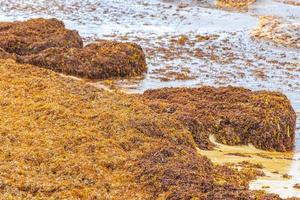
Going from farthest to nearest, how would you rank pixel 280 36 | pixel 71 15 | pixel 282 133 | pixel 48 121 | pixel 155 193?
pixel 71 15 → pixel 280 36 → pixel 282 133 → pixel 48 121 → pixel 155 193

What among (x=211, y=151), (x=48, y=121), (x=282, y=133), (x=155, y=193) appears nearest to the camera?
(x=155, y=193)

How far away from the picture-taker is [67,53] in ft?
45.9

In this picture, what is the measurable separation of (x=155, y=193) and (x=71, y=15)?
16985mm

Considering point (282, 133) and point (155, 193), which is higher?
point (155, 193)

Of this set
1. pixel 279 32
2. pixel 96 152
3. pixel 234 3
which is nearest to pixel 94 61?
pixel 96 152

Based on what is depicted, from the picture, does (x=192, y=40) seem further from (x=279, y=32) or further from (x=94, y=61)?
(x=94, y=61)

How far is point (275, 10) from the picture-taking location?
22812mm

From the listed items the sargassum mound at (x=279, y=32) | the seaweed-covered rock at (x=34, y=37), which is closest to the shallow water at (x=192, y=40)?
the sargassum mound at (x=279, y=32)

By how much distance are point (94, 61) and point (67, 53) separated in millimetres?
702

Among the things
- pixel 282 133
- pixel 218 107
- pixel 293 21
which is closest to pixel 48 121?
pixel 218 107

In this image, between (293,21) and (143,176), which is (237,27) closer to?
(293,21)

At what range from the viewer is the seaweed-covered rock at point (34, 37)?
15.1 m

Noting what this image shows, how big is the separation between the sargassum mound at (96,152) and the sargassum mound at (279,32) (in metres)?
9.23

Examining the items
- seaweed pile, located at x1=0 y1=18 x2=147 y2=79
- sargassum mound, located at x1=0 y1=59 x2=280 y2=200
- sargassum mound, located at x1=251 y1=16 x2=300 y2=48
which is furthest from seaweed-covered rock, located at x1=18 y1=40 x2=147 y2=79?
sargassum mound, located at x1=251 y1=16 x2=300 y2=48
